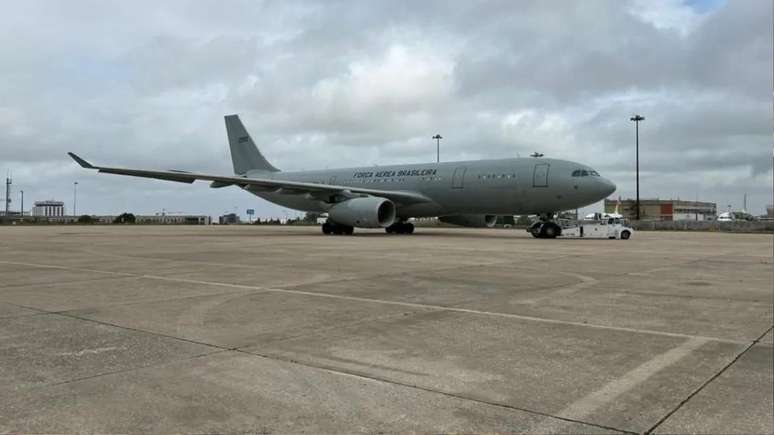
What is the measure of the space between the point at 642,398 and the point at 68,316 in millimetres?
5628

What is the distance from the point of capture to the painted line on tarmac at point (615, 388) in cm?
326

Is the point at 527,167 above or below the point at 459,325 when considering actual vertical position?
above

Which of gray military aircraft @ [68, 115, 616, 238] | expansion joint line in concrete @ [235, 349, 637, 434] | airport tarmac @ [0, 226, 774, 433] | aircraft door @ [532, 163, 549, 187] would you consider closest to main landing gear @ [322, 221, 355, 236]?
gray military aircraft @ [68, 115, 616, 238]

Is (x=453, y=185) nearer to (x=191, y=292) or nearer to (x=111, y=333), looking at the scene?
(x=191, y=292)

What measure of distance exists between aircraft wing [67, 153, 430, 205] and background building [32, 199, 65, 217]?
122 meters

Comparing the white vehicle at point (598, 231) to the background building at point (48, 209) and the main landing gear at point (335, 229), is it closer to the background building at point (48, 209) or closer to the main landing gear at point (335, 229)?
the main landing gear at point (335, 229)

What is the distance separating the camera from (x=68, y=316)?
6227 millimetres

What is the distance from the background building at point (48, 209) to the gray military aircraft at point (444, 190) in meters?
121

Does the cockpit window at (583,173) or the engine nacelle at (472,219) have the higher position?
the cockpit window at (583,173)

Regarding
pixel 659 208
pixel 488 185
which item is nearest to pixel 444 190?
pixel 488 185

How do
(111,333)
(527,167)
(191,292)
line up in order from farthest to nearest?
(527,167)
(191,292)
(111,333)

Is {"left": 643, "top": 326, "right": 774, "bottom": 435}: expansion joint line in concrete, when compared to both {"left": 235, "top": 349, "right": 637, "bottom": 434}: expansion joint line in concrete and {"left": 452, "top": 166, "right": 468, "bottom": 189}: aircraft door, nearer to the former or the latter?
{"left": 235, "top": 349, "right": 637, "bottom": 434}: expansion joint line in concrete

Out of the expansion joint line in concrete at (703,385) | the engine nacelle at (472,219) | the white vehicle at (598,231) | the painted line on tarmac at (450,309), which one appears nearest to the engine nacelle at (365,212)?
the engine nacelle at (472,219)

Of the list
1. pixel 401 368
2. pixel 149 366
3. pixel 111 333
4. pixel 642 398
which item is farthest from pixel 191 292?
pixel 642 398
